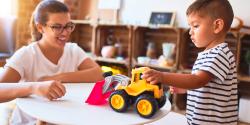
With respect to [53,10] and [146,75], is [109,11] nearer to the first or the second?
[53,10]

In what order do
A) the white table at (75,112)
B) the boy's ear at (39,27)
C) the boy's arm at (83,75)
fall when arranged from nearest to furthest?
the white table at (75,112)
the boy's arm at (83,75)
the boy's ear at (39,27)

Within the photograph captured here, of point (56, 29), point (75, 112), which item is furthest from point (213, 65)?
point (56, 29)

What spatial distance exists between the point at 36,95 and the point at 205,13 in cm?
72

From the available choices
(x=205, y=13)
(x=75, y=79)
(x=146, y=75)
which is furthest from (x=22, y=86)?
(x=205, y=13)

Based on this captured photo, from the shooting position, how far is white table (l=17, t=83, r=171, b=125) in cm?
100

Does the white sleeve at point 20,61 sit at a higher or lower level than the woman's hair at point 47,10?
lower

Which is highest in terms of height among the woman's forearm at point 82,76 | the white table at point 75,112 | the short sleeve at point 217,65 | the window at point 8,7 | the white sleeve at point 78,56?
the window at point 8,7

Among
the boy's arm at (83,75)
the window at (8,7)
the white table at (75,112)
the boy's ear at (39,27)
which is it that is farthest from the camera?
the window at (8,7)

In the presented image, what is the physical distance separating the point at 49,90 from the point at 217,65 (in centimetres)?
63

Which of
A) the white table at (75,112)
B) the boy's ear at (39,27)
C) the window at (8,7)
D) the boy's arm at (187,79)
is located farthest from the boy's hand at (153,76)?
the window at (8,7)

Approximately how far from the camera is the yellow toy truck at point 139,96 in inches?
41.1

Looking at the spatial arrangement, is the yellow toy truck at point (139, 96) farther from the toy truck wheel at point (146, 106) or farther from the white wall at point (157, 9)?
the white wall at point (157, 9)

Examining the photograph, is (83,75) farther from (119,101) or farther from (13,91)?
(119,101)

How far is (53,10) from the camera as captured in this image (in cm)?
163
